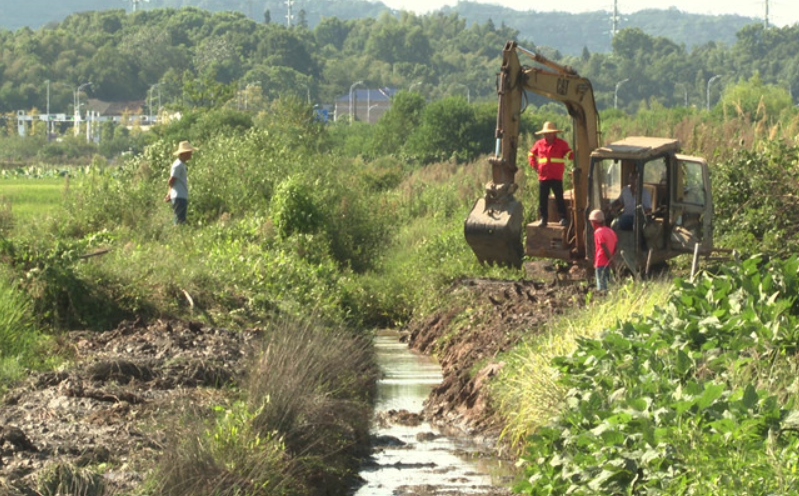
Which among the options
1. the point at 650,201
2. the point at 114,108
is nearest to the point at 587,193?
the point at 650,201

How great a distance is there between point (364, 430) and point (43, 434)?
5.10 meters

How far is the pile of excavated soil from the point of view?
1251cm

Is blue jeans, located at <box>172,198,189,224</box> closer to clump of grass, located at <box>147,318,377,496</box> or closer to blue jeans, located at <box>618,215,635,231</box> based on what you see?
blue jeans, located at <box>618,215,635,231</box>

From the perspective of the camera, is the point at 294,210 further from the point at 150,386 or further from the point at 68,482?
the point at 68,482

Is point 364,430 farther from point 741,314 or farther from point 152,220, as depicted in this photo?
point 152,220

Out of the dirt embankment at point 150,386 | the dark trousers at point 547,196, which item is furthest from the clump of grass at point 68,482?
the dark trousers at point 547,196

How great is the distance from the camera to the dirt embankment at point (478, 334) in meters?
19.3

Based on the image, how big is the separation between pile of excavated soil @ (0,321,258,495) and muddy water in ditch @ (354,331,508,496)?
6.00 feet

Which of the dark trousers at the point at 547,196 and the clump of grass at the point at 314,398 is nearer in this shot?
the clump of grass at the point at 314,398

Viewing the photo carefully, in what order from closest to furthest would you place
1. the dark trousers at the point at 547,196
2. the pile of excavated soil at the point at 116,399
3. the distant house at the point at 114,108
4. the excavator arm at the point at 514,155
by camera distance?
the pile of excavated soil at the point at 116,399, the excavator arm at the point at 514,155, the dark trousers at the point at 547,196, the distant house at the point at 114,108

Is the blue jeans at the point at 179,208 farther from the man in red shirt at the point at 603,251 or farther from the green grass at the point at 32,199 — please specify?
the man in red shirt at the point at 603,251

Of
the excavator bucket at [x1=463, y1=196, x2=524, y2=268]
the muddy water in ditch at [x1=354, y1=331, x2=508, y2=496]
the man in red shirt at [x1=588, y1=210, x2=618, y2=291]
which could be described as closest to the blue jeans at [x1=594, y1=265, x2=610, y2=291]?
the man in red shirt at [x1=588, y1=210, x2=618, y2=291]

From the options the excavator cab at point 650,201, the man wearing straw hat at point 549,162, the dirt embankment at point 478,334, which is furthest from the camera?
the man wearing straw hat at point 549,162

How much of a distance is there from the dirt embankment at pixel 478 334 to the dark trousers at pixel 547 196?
1.21 metres
